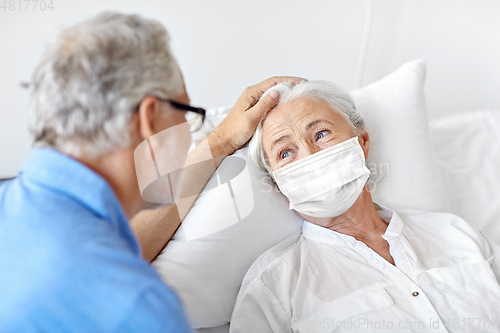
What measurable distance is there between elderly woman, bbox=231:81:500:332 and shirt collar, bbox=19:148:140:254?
67cm

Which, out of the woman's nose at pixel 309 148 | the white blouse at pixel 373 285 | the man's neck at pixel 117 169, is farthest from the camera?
the woman's nose at pixel 309 148

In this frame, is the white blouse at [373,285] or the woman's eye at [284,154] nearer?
the white blouse at [373,285]

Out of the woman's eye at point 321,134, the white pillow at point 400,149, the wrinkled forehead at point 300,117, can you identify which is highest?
the wrinkled forehead at point 300,117

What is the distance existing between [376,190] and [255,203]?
549mm

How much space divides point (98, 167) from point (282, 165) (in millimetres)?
761

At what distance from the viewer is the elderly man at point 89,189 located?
624mm

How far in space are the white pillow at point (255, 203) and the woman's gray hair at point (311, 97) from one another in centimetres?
4

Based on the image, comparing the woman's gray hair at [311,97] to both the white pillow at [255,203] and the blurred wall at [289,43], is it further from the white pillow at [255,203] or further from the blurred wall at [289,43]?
the blurred wall at [289,43]

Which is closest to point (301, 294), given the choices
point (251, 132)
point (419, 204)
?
point (251, 132)

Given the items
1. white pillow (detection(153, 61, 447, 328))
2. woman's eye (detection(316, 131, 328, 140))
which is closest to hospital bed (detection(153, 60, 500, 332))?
white pillow (detection(153, 61, 447, 328))

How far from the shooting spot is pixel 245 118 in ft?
4.80

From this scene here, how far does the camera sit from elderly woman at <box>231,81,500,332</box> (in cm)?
127

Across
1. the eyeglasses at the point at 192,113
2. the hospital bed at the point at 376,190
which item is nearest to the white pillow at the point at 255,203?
the hospital bed at the point at 376,190

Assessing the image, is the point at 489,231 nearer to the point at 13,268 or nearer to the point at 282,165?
the point at 282,165
